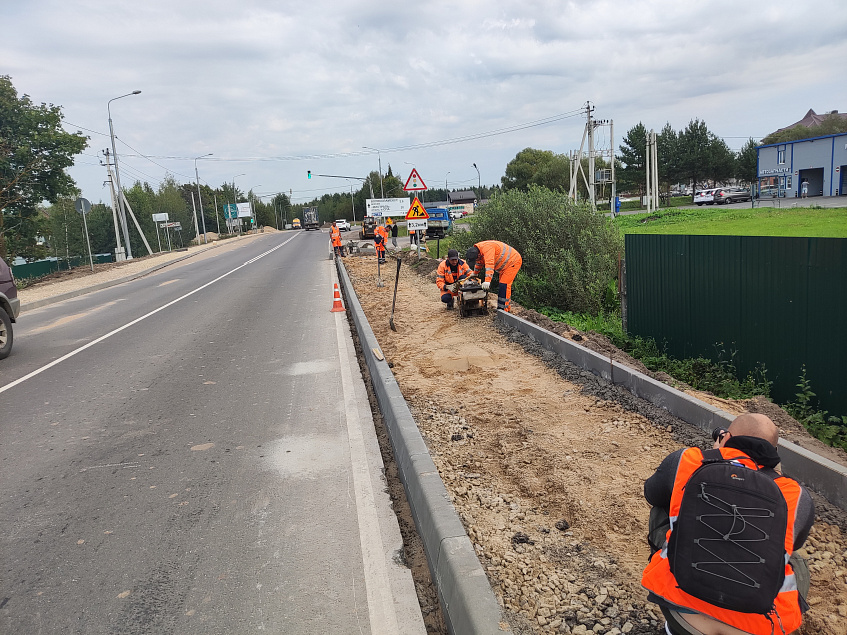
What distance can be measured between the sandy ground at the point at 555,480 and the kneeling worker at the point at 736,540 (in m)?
0.73

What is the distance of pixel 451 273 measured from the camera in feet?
36.8

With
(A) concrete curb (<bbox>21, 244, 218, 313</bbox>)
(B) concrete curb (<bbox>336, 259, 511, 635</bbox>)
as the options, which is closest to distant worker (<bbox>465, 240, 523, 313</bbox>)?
(B) concrete curb (<bbox>336, 259, 511, 635</bbox>)

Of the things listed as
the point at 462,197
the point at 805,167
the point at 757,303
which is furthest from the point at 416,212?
the point at 462,197

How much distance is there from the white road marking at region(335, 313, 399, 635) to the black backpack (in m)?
1.64

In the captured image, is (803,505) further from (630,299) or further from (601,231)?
(601,231)

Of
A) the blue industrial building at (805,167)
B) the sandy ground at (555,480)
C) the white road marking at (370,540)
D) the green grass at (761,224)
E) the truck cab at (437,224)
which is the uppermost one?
the blue industrial building at (805,167)

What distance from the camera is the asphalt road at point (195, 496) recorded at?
10.9ft

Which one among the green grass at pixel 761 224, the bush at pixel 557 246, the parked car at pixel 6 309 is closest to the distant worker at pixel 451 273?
the bush at pixel 557 246

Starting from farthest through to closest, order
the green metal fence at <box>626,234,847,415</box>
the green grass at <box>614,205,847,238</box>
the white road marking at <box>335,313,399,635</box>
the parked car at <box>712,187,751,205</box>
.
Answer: the parked car at <box>712,187,751,205</box> → the green grass at <box>614,205,847,238</box> → the green metal fence at <box>626,234,847,415</box> → the white road marking at <box>335,313,399,635</box>

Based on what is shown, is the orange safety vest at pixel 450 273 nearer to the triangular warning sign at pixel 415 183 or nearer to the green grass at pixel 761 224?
the green grass at pixel 761 224

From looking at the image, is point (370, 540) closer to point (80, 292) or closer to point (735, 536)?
point (735, 536)

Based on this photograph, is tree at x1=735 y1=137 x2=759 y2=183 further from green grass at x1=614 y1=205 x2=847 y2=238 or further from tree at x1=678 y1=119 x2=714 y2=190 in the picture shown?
green grass at x1=614 y1=205 x2=847 y2=238

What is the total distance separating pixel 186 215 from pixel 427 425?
91.4 m

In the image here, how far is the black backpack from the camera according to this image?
206cm
